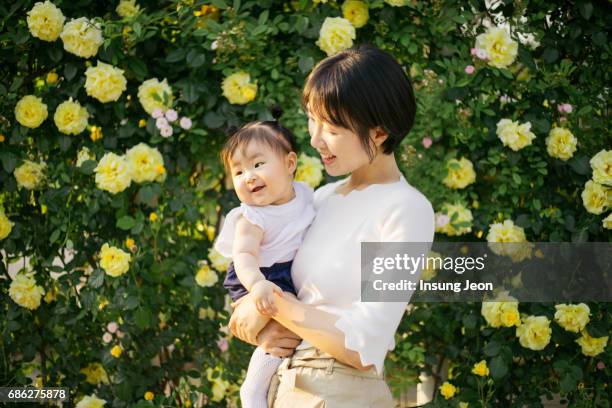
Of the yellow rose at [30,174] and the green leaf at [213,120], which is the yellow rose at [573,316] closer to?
the green leaf at [213,120]

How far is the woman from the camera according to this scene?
153cm

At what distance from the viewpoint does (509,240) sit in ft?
9.07

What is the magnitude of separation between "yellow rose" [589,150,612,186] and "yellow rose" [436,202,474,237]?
0.49 m

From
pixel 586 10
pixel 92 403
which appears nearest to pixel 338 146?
pixel 586 10

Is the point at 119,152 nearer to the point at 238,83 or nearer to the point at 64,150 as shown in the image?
the point at 64,150

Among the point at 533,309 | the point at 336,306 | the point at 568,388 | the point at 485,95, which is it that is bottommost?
the point at 568,388

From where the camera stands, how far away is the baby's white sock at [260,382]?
1717mm

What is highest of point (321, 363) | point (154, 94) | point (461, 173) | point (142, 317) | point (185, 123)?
point (154, 94)

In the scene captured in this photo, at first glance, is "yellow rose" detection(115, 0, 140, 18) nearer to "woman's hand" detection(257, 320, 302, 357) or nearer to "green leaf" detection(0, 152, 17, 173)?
"green leaf" detection(0, 152, 17, 173)

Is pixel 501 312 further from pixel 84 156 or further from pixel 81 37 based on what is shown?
pixel 81 37

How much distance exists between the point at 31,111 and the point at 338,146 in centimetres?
168

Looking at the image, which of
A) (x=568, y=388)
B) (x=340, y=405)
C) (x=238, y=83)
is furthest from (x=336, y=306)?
(x=568, y=388)

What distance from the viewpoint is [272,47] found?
9.30 feet

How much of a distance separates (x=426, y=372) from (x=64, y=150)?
167cm
